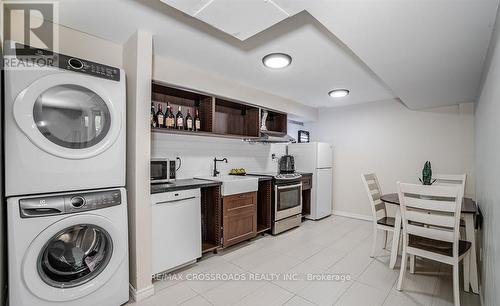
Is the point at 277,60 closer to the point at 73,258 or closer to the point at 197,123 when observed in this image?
the point at 197,123

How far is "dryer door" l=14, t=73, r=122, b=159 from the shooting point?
1.42 m

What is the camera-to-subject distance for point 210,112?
2.93 metres

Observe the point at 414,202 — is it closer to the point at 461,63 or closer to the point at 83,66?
the point at 461,63

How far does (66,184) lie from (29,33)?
4.05ft

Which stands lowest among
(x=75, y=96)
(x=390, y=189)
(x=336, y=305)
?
(x=336, y=305)

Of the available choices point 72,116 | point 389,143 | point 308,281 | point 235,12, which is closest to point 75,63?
point 72,116

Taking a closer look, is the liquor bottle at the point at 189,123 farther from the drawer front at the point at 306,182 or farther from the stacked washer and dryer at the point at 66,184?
the drawer front at the point at 306,182

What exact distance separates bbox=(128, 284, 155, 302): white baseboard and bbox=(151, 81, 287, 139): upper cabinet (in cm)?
149

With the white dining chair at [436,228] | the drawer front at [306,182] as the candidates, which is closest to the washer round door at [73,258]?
the white dining chair at [436,228]

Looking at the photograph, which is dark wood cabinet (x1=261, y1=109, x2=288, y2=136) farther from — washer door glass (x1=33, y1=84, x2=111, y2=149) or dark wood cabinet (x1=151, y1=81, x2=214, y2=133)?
washer door glass (x1=33, y1=84, x2=111, y2=149)

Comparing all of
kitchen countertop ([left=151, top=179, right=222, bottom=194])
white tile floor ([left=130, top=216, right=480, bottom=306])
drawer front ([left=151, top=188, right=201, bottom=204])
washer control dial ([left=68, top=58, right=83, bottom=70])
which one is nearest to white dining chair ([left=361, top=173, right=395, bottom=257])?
white tile floor ([left=130, top=216, right=480, bottom=306])

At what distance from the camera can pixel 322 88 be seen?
11.5ft

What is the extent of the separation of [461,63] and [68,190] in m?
3.36

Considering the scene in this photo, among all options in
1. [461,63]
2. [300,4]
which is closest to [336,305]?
[300,4]
